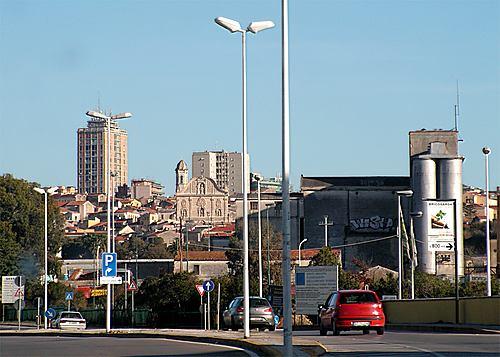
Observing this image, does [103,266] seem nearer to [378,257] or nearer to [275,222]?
[378,257]

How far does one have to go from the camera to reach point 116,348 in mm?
28281

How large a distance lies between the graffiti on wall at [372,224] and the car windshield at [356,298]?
96379mm

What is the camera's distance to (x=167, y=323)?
7025cm

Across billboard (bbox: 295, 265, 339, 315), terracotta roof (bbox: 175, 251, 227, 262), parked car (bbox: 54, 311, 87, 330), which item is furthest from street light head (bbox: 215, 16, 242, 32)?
terracotta roof (bbox: 175, 251, 227, 262)

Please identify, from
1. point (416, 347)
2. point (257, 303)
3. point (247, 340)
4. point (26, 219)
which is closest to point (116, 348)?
point (247, 340)

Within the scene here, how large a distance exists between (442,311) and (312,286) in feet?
22.5

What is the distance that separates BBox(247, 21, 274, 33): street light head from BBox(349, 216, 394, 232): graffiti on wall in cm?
9964

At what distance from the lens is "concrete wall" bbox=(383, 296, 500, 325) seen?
4309 cm

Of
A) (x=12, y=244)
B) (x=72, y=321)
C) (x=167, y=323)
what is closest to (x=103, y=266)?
(x=72, y=321)

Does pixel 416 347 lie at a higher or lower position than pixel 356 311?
lower

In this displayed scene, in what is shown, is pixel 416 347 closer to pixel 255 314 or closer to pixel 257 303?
pixel 255 314

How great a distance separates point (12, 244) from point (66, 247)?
7655cm

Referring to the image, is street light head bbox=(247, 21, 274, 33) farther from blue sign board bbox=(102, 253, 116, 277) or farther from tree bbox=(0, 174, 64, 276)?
tree bbox=(0, 174, 64, 276)

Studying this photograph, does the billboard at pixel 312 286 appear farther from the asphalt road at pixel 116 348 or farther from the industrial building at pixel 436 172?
the industrial building at pixel 436 172
